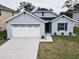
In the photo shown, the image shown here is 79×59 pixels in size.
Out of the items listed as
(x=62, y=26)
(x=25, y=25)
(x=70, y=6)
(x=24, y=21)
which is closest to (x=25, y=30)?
(x=25, y=25)

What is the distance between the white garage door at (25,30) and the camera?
2125cm

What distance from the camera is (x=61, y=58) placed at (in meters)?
11.0

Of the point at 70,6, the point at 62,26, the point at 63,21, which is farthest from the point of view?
the point at 70,6

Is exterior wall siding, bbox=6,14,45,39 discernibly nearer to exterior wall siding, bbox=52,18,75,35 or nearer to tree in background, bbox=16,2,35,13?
exterior wall siding, bbox=52,18,75,35

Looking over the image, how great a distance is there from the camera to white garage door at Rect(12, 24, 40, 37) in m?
21.2

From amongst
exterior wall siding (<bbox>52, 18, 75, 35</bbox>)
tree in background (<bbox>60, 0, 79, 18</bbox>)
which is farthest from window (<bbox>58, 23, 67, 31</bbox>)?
tree in background (<bbox>60, 0, 79, 18</bbox>)

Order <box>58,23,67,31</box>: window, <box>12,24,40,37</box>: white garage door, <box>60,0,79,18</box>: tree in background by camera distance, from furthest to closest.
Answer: <box>60,0,79,18</box>: tree in background, <box>58,23,67,31</box>: window, <box>12,24,40,37</box>: white garage door

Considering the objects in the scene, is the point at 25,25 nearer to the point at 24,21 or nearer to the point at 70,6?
the point at 24,21

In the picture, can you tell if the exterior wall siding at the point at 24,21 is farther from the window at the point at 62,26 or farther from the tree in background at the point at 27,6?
the tree in background at the point at 27,6

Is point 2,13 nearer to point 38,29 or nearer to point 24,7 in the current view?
point 38,29

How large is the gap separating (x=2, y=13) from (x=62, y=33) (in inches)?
540

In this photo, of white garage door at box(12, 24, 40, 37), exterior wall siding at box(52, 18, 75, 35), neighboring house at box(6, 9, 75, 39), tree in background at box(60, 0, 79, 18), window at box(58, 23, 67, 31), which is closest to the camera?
neighboring house at box(6, 9, 75, 39)

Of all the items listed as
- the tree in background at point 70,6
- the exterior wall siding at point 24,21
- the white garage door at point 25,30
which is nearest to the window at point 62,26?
the exterior wall siding at point 24,21

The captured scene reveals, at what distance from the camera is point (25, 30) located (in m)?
21.3
